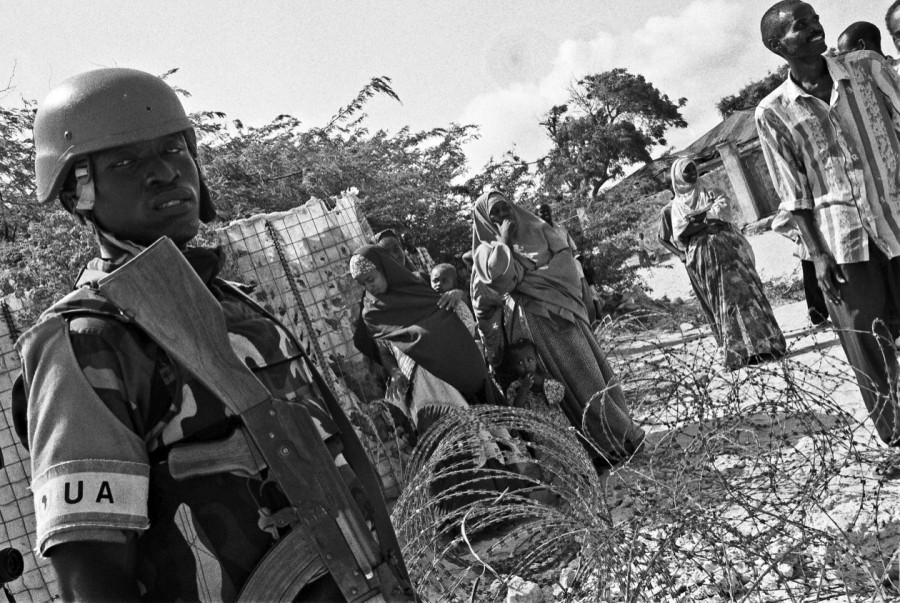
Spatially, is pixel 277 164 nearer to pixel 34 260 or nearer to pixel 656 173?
pixel 34 260

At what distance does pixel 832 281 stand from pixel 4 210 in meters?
6.72

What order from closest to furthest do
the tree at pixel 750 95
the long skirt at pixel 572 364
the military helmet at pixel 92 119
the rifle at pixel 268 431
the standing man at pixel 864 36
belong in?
the rifle at pixel 268 431 < the military helmet at pixel 92 119 < the long skirt at pixel 572 364 < the standing man at pixel 864 36 < the tree at pixel 750 95

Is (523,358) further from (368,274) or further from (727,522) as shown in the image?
(727,522)

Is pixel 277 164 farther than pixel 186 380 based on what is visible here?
Yes

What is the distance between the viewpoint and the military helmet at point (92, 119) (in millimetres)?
1614

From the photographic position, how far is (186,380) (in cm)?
151

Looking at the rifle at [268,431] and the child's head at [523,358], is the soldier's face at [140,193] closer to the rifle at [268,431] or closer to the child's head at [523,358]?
the rifle at [268,431]

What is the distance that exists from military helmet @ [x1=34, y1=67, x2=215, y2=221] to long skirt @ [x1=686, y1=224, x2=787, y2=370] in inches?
302

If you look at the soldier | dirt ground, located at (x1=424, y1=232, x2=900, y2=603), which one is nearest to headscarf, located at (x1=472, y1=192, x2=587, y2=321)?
dirt ground, located at (x1=424, y1=232, x2=900, y2=603)

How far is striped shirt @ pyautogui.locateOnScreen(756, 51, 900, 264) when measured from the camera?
393 centimetres

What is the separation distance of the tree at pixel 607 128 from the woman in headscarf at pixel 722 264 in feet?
32.4

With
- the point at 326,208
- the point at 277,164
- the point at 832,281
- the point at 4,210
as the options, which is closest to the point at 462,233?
the point at 277,164

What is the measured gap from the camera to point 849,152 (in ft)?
13.1

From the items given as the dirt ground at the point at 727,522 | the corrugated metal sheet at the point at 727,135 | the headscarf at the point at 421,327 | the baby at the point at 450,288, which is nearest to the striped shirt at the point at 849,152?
the dirt ground at the point at 727,522
